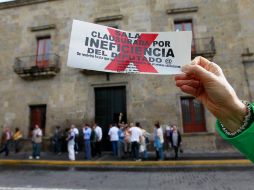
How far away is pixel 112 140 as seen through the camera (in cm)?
1221

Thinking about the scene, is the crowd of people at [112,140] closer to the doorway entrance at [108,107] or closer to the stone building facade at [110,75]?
the doorway entrance at [108,107]

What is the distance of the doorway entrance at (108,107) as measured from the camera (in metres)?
15.0

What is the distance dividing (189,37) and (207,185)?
5.46 metres

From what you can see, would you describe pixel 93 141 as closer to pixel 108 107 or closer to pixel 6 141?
pixel 108 107

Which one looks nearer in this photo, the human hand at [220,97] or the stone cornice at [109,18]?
the human hand at [220,97]

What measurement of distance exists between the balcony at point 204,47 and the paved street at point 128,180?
717 cm

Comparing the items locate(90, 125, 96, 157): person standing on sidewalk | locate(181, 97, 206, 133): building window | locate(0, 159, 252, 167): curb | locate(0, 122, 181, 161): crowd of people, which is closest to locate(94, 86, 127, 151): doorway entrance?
locate(0, 122, 181, 161): crowd of people

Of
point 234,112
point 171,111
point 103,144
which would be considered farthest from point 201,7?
point 234,112

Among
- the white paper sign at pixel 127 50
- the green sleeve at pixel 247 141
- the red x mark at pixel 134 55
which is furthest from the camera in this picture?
the red x mark at pixel 134 55

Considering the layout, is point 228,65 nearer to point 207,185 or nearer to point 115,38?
point 207,185

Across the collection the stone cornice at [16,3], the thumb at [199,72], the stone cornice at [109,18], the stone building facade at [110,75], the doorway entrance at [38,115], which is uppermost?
the stone cornice at [16,3]

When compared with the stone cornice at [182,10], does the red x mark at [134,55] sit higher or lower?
lower

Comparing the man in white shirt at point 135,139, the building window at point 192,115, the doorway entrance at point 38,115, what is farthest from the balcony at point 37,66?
the building window at point 192,115

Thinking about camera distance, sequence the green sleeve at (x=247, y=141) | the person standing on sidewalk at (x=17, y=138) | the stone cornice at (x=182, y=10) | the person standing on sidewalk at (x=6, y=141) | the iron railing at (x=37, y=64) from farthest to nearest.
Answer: the iron railing at (x=37, y=64) < the stone cornice at (x=182, y=10) < the person standing on sidewalk at (x=17, y=138) < the person standing on sidewalk at (x=6, y=141) < the green sleeve at (x=247, y=141)
